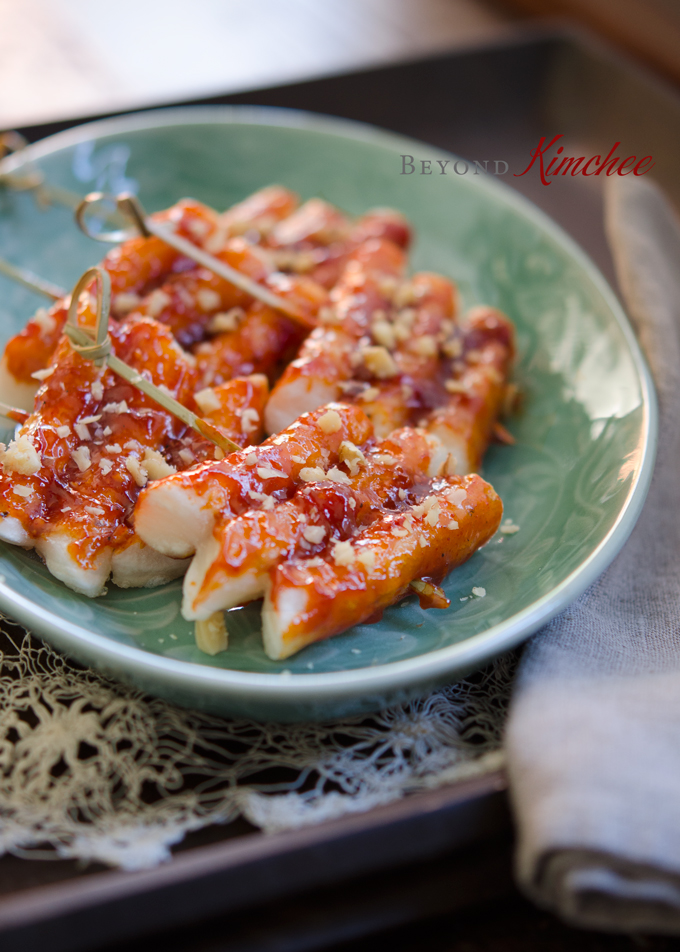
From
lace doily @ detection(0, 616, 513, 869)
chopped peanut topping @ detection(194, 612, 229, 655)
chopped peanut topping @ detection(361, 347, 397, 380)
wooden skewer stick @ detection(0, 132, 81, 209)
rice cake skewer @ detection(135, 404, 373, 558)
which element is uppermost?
chopped peanut topping @ detection(361, 347, 397, 380)

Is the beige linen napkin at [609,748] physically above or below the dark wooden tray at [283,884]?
above

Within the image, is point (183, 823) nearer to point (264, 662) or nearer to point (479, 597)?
point (264, 662)

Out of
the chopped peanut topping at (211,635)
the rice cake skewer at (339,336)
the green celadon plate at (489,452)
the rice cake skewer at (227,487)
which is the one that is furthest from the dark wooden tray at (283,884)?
the rice cake skewer at (339,336)

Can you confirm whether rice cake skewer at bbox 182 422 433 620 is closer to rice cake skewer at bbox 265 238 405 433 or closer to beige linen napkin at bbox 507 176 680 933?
rice cake skewer at bbox 265 238 405 433

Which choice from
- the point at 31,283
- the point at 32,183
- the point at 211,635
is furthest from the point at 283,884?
the point at 32,183

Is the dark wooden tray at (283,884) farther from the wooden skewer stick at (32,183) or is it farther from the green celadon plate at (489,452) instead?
the wooden skewer stick at (32,183)

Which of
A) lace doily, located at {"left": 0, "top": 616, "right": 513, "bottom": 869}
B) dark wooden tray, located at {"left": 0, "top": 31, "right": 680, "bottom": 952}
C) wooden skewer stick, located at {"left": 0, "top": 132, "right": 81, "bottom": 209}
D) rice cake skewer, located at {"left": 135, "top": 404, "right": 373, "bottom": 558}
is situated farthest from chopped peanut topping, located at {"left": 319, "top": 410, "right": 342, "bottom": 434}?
wooden skewer stick, located at {"left": 0, "top": 132, "right": 81, "bottom": 209}
